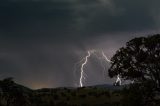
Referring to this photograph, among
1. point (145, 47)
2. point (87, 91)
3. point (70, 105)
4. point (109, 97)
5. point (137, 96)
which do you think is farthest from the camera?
point (87, 91)

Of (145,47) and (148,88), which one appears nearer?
(148,88)

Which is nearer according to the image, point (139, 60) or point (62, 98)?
point (139, 60)

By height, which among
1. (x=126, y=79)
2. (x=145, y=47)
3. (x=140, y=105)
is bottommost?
(x=140, y=105)

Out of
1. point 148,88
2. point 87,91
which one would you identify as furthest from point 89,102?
point 148,88

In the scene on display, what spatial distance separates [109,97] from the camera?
89750 mm

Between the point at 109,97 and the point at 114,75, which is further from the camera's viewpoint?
the point at 109,97

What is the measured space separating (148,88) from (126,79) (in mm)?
7896

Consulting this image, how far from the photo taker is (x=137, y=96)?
182ft

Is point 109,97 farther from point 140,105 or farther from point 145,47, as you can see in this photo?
point 140,105

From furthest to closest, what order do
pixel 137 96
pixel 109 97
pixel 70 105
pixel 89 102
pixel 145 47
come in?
pixel 109 97 → pixel 89 102 → pixel 70 105 → pixel 145 47 → pixel 137 96

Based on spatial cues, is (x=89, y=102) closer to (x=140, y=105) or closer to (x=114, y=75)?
(x=114, y=75)

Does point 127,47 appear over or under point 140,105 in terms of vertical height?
over

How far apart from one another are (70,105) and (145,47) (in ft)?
66.1

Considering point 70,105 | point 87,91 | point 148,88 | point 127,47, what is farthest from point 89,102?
point 148,88
